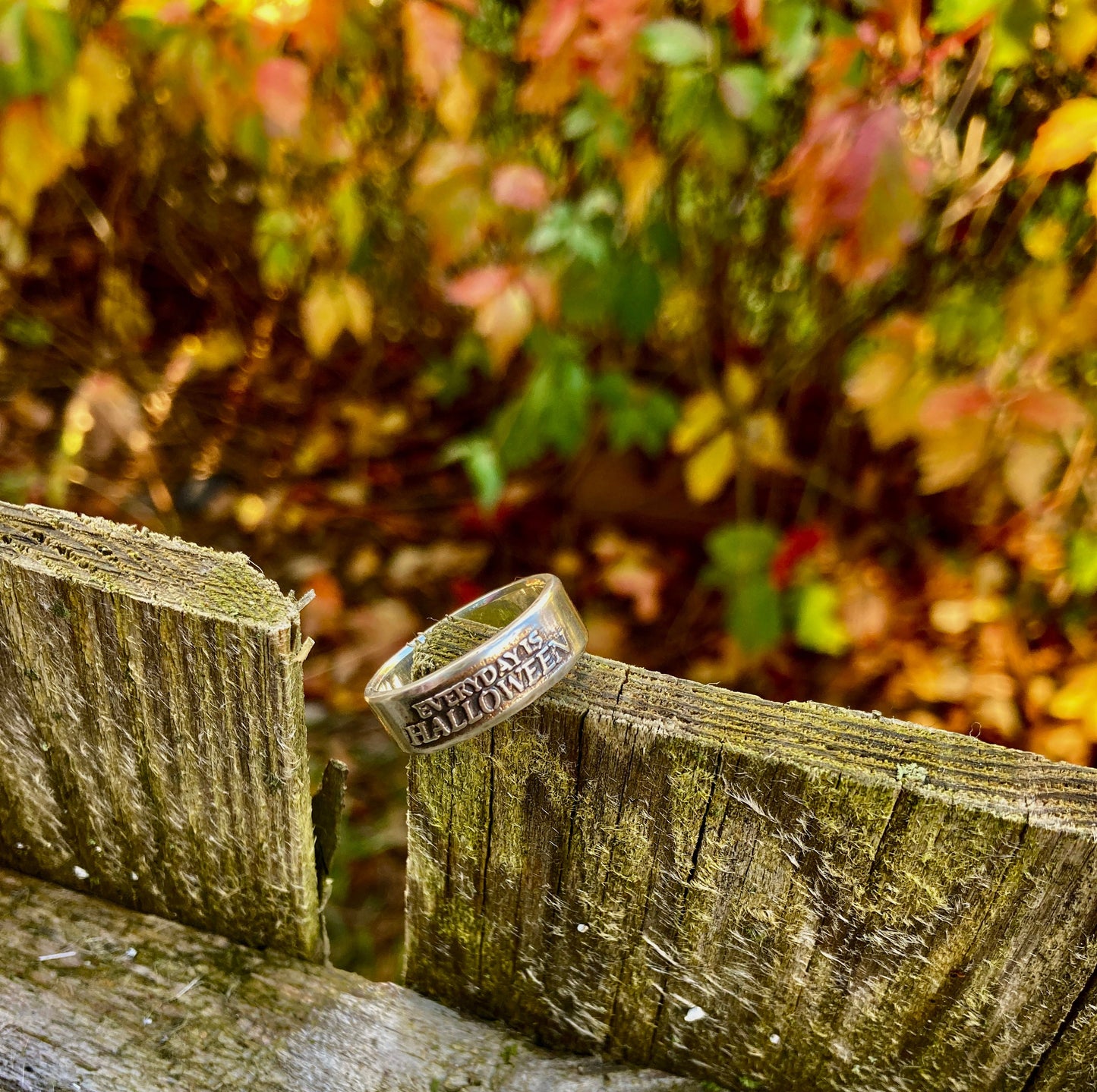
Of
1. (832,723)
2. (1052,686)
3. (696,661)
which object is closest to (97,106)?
(832,723)

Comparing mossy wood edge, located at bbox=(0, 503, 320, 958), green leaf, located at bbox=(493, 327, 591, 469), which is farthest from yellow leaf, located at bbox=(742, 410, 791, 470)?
mossy wood edge, located at bbox=(0, 503, 320, 958)

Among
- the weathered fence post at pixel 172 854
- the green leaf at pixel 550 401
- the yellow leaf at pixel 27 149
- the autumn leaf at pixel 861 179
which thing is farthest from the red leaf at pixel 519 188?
the weathered fence post at pixel 172 854

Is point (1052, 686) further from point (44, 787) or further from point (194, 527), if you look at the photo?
point (194, 527)

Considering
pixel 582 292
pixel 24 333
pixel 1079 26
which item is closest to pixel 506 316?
pixel 582 292

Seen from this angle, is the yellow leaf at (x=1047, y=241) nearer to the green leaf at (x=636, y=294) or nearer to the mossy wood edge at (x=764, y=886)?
the green leaf at (x=636, y=294)

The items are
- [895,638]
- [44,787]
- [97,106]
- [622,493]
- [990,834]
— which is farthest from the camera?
[622,493]

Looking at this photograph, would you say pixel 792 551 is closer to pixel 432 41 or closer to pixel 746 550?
pixel 746 550
